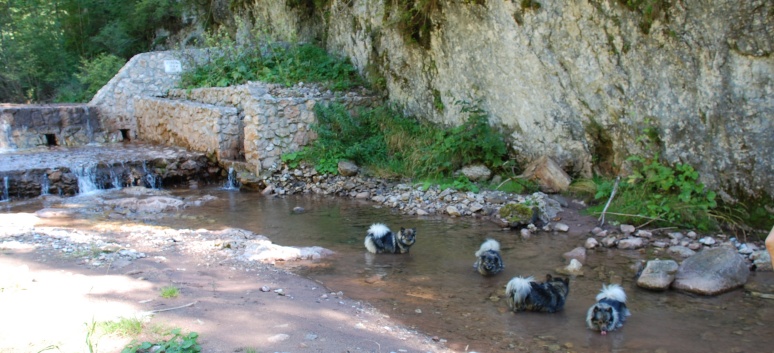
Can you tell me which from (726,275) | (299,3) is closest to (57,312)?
(726,275)

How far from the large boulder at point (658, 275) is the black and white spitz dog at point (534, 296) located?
1298 mm

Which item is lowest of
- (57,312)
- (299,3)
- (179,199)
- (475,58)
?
(179,199)

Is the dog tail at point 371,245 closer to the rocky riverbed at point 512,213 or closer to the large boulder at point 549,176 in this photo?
the rocky riverbed at point 512,213

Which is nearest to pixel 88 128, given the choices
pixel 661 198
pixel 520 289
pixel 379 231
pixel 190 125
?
pixel 190 125

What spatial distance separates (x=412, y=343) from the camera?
505 centimetres

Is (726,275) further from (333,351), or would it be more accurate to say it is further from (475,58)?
(475,58)

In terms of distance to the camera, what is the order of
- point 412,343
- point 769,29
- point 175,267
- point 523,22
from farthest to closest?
point 523,22 < point 769,29 < point 175,267 < point 412,343

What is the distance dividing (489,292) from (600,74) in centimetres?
545

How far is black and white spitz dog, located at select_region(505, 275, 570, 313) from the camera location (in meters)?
6.16

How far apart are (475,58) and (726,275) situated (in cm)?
737

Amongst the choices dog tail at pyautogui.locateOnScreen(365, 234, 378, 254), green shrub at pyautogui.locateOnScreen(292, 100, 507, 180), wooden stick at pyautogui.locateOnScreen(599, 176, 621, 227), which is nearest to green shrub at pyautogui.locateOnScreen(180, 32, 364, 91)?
green shrub at pyautogui.locateOnScreen(292, 100, 507, 180)

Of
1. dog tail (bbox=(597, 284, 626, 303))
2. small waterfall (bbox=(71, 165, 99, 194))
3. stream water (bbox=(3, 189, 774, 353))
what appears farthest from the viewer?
small waterfall (bbox=(71, 165, 99, 194))

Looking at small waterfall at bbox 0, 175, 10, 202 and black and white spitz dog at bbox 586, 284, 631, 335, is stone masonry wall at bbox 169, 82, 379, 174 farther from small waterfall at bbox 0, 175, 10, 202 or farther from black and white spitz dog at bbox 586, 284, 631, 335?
black and white spitz dog at bbox 586, 284, 631, 335

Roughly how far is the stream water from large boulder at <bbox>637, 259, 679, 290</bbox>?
0.38 ft
